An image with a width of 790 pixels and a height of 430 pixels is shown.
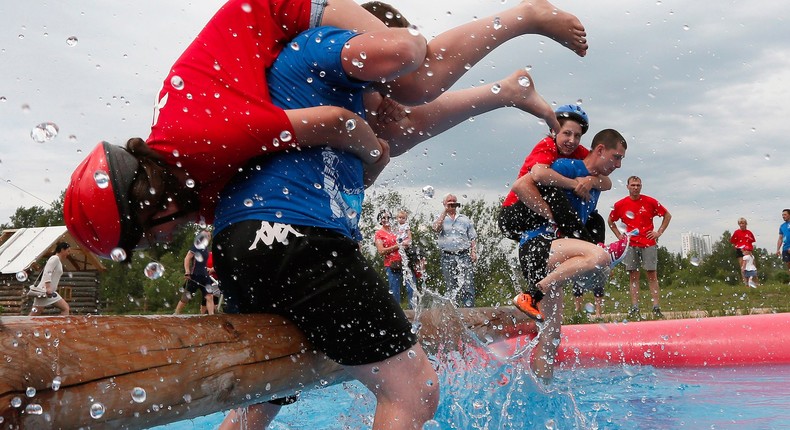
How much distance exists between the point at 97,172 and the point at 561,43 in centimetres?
136

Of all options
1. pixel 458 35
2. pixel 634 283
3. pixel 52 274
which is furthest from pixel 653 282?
pixel 52 274

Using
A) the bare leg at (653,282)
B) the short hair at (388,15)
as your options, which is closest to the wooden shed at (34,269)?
the bare leg at (653,282)

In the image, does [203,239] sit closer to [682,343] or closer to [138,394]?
[138,394]

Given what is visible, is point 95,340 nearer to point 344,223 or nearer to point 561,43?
point 344,223

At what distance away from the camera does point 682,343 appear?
15.9ft

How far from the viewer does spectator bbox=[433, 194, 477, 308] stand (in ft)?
22.8

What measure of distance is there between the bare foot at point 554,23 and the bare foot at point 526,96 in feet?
1.31

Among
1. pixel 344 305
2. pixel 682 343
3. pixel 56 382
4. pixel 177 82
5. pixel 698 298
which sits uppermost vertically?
pixel 177 82

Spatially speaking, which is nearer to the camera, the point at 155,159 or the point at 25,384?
the point at 25,384

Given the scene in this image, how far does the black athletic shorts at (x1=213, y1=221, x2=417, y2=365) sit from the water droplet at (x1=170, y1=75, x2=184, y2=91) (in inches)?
15.6

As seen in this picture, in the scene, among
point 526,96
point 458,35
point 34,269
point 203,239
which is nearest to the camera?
point 458,35

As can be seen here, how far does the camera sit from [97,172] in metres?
1.67

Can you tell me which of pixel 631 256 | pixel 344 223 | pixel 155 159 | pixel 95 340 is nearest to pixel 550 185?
pixel 344 223

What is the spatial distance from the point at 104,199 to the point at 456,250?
5812mm
